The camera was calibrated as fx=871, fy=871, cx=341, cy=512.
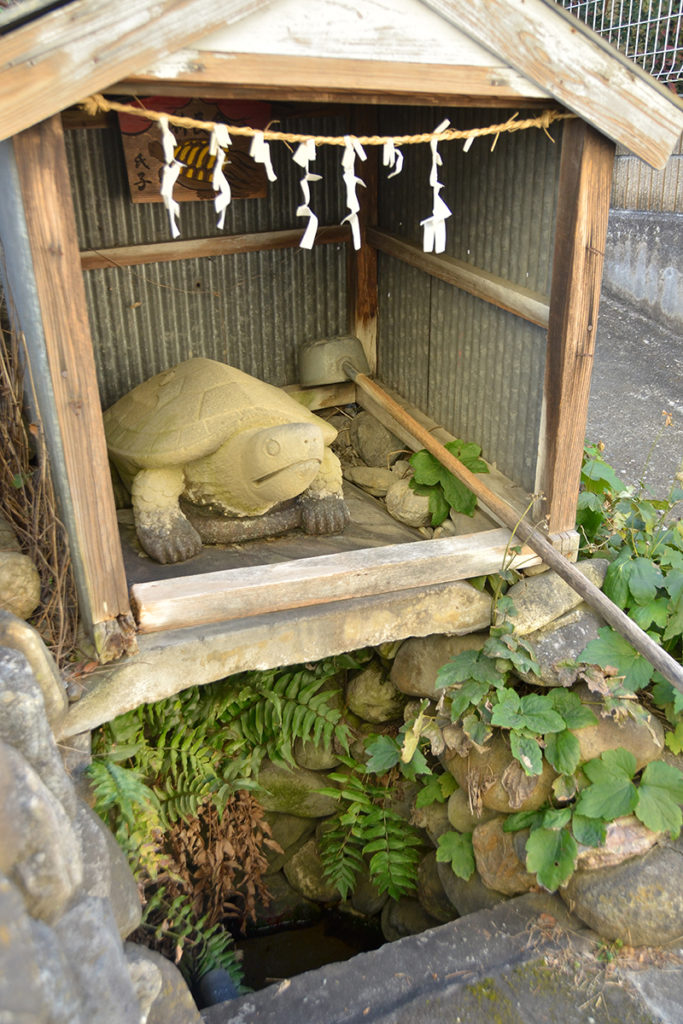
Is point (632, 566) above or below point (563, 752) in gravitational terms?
above

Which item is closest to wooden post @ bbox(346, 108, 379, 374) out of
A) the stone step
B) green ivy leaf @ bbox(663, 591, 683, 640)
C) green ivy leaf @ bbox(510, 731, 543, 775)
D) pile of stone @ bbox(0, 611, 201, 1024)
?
green ivy leaf @ bbox(663, 591, 683, 640)

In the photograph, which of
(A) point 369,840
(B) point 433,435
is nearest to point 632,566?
(B) point 433,435

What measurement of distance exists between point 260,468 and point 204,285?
151 centimetres

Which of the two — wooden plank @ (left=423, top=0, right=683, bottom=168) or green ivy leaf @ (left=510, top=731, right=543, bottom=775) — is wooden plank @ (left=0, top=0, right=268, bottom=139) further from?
green ivy leaf @ (left=510, top=731, right=543, bottom=775)

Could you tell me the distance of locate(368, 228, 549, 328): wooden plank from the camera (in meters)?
3.95

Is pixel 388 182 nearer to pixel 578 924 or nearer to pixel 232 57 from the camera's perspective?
pixel 232 57

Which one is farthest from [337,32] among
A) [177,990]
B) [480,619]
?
[177,990]

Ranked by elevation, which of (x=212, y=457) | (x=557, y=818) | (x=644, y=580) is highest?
(x=212, y=457)

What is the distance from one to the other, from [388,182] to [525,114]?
1336 millimetres

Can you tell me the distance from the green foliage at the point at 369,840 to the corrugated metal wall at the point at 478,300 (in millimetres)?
1828

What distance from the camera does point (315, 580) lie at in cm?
377

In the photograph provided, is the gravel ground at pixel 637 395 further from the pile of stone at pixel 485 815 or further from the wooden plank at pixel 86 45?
the wooden plank at pixel 86 45

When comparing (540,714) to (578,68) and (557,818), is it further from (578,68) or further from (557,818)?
(578,68)

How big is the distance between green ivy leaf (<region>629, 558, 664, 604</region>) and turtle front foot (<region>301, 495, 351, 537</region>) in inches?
57.2
